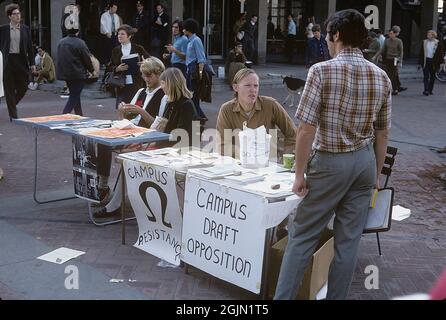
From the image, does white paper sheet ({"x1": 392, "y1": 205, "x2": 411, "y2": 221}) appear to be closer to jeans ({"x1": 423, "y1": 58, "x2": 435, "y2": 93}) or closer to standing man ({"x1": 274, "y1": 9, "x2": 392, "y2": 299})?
standing man ({"x1": 274, "y1": 9, "x2": 392, "y2": 299})

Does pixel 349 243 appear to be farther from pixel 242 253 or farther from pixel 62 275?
pixel 62 275

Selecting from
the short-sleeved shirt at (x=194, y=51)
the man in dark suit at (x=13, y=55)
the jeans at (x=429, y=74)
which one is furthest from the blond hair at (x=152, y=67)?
the jeans at (x=429, y=74)

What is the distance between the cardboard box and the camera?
418cm

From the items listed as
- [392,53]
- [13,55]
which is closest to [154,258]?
[13,55]

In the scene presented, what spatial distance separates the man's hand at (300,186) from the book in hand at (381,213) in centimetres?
94

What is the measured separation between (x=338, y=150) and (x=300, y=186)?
0.29 m

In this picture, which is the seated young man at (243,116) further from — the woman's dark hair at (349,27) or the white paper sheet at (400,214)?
the woman's dark hair at (349,27)

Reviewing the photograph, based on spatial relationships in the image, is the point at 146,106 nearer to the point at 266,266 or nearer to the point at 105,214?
the point at 105,214

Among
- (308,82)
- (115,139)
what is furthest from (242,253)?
(115,139)

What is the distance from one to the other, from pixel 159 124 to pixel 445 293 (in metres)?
4.51

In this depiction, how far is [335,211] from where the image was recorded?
382cm

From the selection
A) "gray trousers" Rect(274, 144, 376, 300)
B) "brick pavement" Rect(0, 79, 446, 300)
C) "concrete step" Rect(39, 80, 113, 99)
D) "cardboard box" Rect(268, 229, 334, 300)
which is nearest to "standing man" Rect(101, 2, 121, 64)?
"concrete step" Rect(39, 80, 113, 99)

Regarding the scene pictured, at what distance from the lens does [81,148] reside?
6141 mm

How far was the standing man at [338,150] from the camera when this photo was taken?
3615mm
